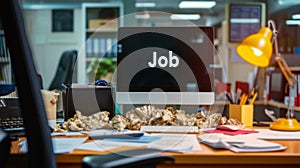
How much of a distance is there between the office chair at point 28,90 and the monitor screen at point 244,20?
9.72 feet

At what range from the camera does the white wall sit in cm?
665

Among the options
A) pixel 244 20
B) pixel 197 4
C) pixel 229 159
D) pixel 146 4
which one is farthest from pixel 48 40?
pixel 229 159

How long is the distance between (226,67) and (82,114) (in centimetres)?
338

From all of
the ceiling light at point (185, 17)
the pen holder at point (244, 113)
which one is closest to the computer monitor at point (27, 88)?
the pen holder at point (244, 113)

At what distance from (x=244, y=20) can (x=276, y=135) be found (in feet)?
7.69

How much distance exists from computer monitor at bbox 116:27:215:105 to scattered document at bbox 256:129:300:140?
0.28 metres

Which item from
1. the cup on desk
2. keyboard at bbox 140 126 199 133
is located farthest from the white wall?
keyboard at bbox 140 126 199 133

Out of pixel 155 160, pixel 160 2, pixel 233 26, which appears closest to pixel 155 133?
pixel 155 160

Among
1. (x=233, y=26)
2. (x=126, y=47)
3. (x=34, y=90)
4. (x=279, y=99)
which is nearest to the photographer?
(x=34, y=90)

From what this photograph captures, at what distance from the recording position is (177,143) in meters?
1.34

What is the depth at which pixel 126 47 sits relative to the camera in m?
1.85

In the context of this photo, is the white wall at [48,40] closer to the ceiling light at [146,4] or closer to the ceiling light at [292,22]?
the ceiling light at [146,4]

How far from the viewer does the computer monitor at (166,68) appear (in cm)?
180

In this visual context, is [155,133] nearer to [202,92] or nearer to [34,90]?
[202,92]
